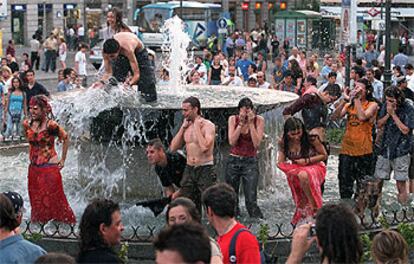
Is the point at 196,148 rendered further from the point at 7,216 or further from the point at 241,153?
the point at 7,216

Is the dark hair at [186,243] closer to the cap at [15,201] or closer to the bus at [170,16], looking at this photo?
the cap at [15,201]

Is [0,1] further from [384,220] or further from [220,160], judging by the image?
[384,220]

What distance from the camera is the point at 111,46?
13891mm

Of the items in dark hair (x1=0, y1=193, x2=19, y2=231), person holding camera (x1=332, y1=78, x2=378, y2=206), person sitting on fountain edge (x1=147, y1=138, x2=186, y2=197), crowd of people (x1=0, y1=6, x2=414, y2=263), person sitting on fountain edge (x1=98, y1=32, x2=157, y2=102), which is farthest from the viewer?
person sitting on fountain edge (x1=98, y1=32, x2=157, y2=102)

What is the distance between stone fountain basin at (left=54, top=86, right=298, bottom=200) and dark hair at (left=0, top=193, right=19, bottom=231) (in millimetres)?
6380

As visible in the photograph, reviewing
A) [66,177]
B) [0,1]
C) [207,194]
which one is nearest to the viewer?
[207,194]

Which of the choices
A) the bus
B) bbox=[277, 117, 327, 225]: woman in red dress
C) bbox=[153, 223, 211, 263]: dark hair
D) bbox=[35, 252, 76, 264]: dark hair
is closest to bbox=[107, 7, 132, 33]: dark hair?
bbox=[277, 117, 327, 225]: woman in red dress

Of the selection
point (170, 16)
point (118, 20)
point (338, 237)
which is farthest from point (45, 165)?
point (170, 16)

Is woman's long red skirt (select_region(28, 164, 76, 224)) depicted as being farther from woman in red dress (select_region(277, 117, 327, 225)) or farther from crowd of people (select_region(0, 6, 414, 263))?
woman in red dress (select_region(277, 117, 327, 225))

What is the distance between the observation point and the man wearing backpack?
291 inches

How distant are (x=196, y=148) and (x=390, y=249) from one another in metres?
5.50

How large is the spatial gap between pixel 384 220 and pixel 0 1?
20.1m

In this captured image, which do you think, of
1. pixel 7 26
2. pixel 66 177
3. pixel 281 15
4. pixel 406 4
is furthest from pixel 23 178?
pixel 406 4

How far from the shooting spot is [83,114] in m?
13.9
